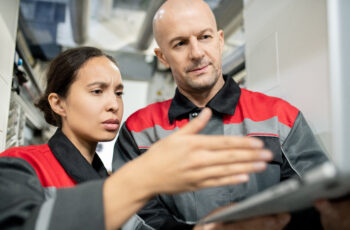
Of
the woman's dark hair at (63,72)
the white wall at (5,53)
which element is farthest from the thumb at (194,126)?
the white wall at (5,53)

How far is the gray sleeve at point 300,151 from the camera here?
1.13 meters

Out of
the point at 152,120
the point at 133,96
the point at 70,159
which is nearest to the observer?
the point at 70,159

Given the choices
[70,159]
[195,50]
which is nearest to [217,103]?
[195,50]

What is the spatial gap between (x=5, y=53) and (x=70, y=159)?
982mm

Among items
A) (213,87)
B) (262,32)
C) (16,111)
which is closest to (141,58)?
(16,111)

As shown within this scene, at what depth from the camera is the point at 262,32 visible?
179 cm

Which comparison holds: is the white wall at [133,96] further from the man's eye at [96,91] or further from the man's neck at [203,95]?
the man's eye at [96,91]

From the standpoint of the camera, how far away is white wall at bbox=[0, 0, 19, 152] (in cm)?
170

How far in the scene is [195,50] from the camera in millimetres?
1304

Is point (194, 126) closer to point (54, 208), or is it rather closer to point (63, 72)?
point (54, 208)

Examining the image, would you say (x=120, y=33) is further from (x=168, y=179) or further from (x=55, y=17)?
(x=168, y=179)

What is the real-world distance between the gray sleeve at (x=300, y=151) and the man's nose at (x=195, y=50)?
Result: 454 mm

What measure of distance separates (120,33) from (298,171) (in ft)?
10.6

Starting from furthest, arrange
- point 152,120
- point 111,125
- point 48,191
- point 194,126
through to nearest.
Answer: point 152,120 → point 111,125 → point 48,191 → point 194,126
